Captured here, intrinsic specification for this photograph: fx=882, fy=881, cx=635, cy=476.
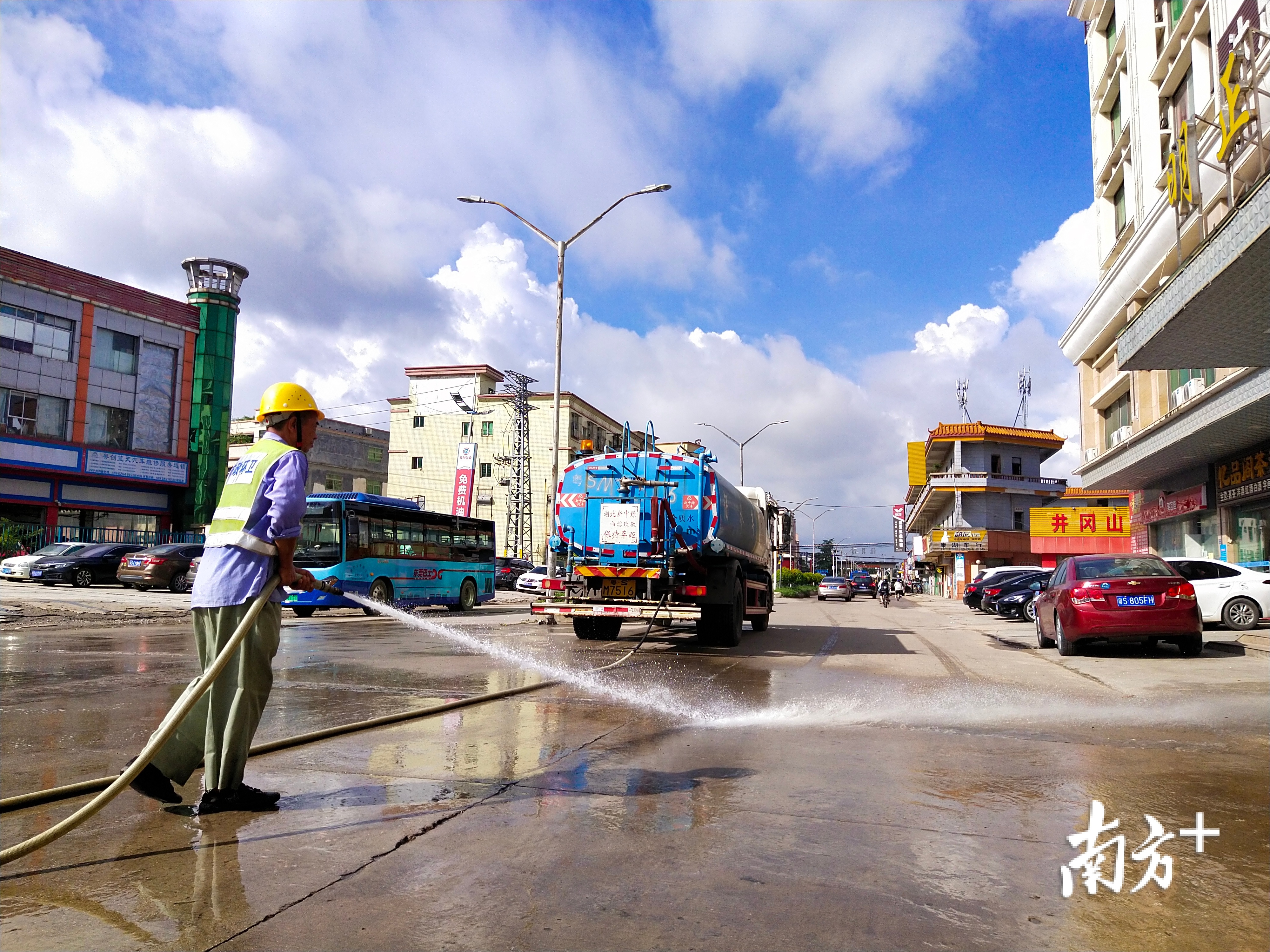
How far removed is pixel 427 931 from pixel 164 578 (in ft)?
88.8

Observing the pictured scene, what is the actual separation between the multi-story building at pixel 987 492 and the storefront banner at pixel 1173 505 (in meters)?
25.6

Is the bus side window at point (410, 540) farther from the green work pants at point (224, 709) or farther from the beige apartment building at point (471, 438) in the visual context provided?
the beige apartment building at point (471, 438)

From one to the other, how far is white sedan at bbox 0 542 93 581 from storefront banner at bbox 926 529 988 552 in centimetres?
4893

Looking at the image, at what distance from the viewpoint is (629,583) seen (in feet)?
42.2

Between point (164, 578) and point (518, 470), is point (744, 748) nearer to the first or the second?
point (164, 578)

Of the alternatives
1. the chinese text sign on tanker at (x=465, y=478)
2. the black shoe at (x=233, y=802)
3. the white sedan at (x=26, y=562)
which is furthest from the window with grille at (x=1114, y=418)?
the chinese text sign on tanker at (x=465, y=478)

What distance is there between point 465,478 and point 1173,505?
135ft

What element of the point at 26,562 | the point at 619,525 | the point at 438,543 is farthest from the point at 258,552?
the point at 26,562

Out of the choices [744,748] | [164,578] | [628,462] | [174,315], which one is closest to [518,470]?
[174,315]

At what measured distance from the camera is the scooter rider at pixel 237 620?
3.89m

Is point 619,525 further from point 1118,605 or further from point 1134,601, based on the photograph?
point 1134,601

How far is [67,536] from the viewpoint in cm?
3606

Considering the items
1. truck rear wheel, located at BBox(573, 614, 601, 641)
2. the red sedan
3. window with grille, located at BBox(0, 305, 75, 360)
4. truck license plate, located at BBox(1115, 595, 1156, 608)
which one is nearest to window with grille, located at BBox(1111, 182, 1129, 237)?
the red sedan

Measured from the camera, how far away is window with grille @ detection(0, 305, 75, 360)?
36.0 metres
